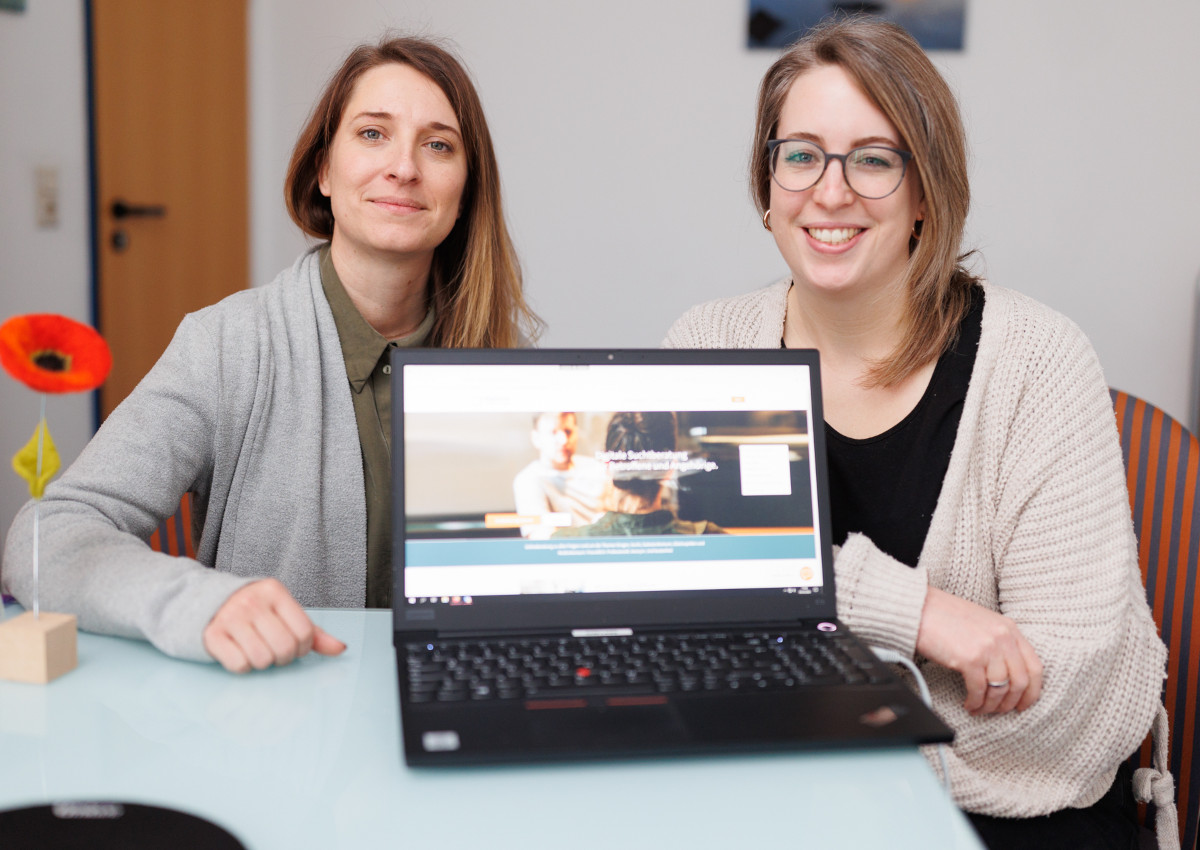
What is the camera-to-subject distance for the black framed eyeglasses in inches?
45.4

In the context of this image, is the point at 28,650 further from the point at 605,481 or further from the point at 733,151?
the point at 733,151

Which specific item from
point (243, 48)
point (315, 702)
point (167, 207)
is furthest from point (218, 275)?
point (315, 702)

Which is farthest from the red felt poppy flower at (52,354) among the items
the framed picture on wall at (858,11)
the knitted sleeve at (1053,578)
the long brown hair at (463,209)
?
the framed picture on wall at (858,11)

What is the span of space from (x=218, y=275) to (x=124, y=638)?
98.1 inches

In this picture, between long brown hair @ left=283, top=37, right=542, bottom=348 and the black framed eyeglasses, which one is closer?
the black framed eyeglasses

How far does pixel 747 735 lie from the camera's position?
68 centimetres

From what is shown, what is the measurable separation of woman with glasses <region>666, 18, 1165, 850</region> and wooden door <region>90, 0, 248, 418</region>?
6.69 feet

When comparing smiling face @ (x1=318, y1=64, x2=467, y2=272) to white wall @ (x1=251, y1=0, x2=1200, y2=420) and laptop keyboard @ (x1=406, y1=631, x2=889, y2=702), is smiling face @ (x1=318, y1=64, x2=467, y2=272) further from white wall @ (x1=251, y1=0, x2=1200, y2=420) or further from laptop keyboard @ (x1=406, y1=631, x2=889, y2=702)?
white wall @ (x1=251, y1=0, x2=1200, y2=420)

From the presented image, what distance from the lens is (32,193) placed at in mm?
2436

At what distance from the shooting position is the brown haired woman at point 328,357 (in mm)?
→ 1087

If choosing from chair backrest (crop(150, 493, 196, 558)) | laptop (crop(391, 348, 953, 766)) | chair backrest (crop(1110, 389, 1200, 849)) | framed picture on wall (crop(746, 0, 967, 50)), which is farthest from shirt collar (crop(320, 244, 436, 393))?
framed picture on wall (crop(746, 0, 967, 50))

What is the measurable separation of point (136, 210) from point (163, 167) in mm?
192

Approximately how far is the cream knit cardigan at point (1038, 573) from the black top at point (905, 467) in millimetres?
26

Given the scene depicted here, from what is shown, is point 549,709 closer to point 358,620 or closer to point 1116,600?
point 358,620
